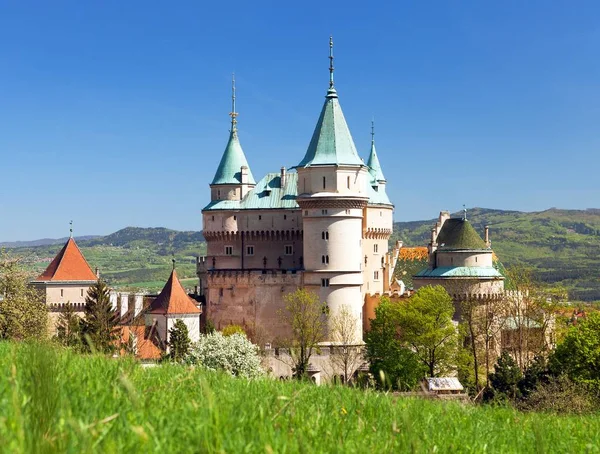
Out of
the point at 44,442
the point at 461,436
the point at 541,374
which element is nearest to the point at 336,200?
the point at 541,374

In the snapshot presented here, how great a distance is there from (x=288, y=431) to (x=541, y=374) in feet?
140

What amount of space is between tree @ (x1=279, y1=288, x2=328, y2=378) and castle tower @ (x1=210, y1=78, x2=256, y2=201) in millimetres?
13062

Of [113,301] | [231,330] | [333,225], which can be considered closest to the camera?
[333,225]

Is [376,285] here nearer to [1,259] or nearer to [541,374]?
[541,374]

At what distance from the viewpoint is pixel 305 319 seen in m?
62.7

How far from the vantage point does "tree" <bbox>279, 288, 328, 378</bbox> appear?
6178cm

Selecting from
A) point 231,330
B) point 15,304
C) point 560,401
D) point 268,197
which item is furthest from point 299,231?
point 560,401

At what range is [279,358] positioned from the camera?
5938 centimetres

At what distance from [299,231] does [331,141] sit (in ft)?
34.7

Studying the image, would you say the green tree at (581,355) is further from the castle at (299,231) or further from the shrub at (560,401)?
the castle at (299,231)

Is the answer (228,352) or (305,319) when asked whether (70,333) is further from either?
(305,319)

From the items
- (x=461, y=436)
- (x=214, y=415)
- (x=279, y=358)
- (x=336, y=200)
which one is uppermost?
(x=336, y=200)

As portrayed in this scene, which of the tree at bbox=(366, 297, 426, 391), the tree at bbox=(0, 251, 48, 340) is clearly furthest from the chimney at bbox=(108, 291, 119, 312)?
the tree at bbox=(366, 297, 426, 391)

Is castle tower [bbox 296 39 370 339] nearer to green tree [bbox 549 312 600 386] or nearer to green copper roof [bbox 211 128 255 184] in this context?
green copper roof [bbox 211 128 255 184]
